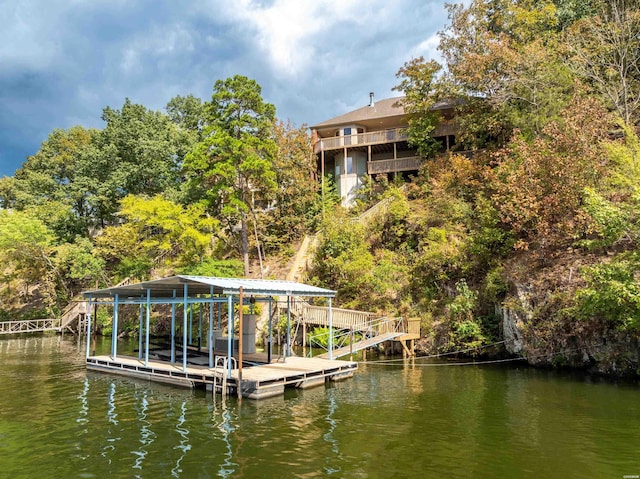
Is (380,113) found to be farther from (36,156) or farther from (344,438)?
(36,156)

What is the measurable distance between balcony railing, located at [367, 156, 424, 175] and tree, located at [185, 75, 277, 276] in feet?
34.7

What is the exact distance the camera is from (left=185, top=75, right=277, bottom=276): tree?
103ft

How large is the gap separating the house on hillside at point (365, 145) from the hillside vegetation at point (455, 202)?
192cm

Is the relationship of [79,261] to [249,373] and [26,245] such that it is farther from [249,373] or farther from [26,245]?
[249,373]

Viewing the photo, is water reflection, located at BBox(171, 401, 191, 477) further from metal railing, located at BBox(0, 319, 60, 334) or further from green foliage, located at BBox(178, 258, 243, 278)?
metal railing, located at BBox(0, 319, 60, 334)

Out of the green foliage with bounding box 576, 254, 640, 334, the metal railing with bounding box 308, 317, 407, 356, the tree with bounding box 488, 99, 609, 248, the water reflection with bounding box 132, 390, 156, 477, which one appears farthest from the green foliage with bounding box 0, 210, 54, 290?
the green foliage with bounding box 576, 254, 640, 334

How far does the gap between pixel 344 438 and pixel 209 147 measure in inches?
1064

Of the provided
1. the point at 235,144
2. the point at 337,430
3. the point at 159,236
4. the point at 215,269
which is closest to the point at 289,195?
the point at 235,144

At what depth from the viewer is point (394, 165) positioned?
129ft

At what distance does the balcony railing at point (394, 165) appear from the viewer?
126 ft

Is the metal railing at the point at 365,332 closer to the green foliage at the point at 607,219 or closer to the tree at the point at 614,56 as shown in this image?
the green foliage at the point at 607,219

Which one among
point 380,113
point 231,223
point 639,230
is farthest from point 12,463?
point 380,113

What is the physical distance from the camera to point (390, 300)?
2708 cm

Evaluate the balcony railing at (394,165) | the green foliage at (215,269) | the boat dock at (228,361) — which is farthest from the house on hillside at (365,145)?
the boat dock at (228,361)
